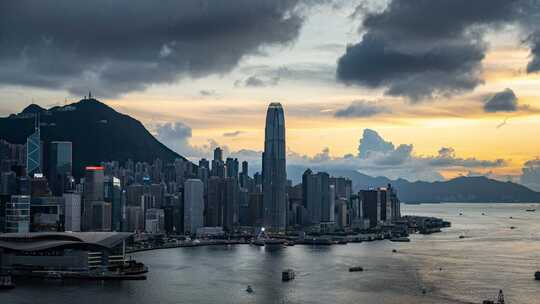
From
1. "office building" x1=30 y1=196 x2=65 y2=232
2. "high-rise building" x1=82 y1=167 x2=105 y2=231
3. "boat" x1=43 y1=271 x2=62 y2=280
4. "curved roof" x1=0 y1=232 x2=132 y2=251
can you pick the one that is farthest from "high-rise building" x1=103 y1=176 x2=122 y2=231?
"boat" x1=43 y1=271 x2=62 y2=280

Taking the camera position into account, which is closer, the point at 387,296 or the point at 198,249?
the point at 387,296

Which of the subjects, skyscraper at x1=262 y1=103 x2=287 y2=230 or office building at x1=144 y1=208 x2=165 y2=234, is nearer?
office building at x1=144 y1=208 x2=165 y2=234

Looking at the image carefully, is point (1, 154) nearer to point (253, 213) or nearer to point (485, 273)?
point (253, 213)

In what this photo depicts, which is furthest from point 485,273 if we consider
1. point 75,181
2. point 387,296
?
point 75,181

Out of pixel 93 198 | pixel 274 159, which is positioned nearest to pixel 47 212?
pixel 93 198

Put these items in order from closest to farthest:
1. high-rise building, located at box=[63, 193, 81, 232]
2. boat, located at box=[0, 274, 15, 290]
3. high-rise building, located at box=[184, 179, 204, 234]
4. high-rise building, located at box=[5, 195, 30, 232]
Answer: boat, located at box=[0, 274, 15, 290] → high-rise building, located at box=[5, 195, 30, 232] → high-rise building, located at box=[63, 193, 81, 232] → high-rise building, located at box=[184, 179, 204, 234]

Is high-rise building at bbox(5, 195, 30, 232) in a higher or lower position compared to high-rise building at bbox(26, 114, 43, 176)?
lower

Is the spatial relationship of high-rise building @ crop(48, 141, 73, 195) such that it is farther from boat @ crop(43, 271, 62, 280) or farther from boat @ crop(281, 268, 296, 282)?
boat @ crop(281, 268, 296, 282)

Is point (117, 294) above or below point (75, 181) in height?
below

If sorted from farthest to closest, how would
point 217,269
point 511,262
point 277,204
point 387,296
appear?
point 277,204, point 511,262, point 217,269, point 387,296
